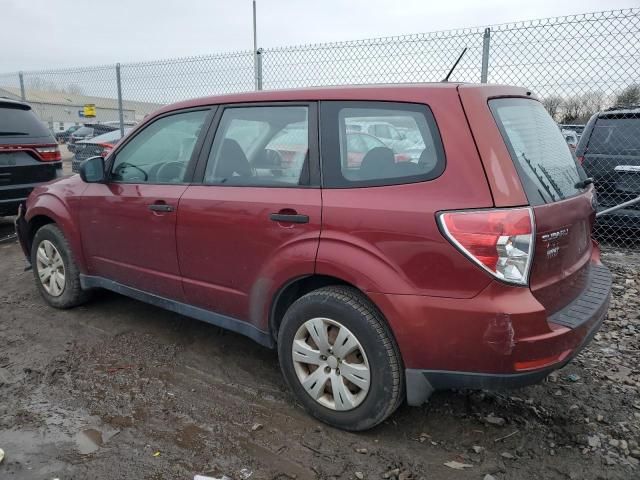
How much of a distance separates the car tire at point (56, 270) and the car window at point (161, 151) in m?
0.89

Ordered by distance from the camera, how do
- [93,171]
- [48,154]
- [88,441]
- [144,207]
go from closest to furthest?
[88,441]
[144,207]
[93,171]
[48,154]

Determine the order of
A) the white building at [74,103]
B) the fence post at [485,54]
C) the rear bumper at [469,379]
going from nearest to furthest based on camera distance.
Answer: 1. the rear bumper at [469,379]
2. the fence post at [485,54]
3. the white building at [74,103]

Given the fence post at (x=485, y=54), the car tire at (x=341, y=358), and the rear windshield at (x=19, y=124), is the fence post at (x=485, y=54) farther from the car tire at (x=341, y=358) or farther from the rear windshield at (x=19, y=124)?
the rear windshield at (x=19, y=124)

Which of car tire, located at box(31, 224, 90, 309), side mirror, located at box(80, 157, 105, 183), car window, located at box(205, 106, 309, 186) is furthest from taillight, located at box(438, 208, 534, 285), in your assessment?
car tire, located at box(31, 224, 90, 309)

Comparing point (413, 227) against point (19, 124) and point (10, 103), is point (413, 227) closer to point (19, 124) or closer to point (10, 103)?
point (19, 124)

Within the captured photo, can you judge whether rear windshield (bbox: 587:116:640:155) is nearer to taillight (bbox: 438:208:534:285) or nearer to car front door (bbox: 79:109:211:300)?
taillight (bbox: 438:208:534:285)

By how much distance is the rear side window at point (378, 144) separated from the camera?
7.89 ft

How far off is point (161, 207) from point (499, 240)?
2.16 m

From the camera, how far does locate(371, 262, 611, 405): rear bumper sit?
219 centimetres

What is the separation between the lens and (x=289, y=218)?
2703 millimetres

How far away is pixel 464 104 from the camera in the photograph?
2.37 meters

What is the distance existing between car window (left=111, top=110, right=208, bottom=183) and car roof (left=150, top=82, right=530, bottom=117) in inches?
8.6

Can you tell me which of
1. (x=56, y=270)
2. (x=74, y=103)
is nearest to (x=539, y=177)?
(x=56, y=270)

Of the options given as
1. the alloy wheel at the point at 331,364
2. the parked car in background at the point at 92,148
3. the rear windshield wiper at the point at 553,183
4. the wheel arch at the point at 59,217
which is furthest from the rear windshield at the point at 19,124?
the rear windshield wiper at the point at 553,183
